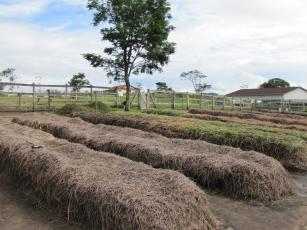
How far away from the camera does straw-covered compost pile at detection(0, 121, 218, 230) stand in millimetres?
3535

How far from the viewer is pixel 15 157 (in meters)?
5.70

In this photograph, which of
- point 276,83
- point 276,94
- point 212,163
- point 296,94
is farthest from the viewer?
point 276,83

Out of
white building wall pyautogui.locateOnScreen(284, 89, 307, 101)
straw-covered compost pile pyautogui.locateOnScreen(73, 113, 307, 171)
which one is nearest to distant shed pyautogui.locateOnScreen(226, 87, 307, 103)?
white building wall pyautogui.locateOnScreen(284, 89, 307, 101)

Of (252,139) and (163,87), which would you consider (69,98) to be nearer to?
(252,139)

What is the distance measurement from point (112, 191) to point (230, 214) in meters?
1.62

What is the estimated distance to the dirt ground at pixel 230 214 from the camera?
4.20 meters

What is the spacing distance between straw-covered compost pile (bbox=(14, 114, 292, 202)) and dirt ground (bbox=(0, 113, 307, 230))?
0.24 meters

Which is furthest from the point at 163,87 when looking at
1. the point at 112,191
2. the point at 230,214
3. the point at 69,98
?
the point at 112,191

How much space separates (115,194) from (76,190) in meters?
0.58

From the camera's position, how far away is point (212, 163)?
18.4 ft

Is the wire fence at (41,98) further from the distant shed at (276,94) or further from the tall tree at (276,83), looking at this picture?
the tall tree at (276,83)

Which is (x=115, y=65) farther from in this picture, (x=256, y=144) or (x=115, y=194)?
(x=115, y=194)

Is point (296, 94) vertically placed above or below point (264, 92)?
below

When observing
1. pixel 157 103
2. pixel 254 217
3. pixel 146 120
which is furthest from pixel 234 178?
pixel 157 103
